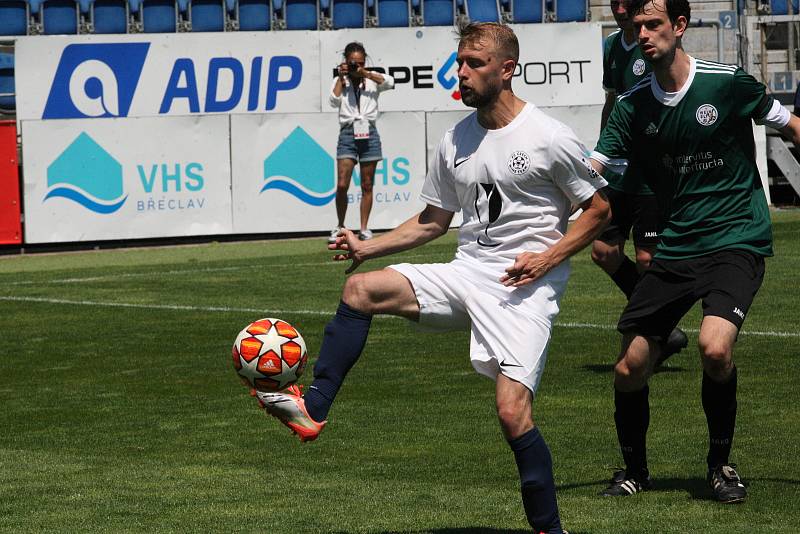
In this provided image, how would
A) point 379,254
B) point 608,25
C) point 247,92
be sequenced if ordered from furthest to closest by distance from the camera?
point 608,25, point 247,92, point 379,254

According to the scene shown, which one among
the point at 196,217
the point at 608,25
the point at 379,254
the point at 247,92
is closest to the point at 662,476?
the point at 379,254

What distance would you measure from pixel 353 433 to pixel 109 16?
1851 cm

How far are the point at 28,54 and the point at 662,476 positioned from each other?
55.2 ft

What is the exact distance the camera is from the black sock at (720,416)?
20.9 feet

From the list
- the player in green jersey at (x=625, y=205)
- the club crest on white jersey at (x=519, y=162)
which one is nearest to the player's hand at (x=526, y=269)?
the club crest on white jersey at (x=519, y=162)

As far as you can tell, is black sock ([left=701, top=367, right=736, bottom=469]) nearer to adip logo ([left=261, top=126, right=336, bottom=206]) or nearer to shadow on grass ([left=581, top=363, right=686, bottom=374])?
shadow on grass ([left=581, top=363, right=686, bottom=374])

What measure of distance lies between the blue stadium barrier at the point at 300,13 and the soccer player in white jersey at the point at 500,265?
20667 millimetres

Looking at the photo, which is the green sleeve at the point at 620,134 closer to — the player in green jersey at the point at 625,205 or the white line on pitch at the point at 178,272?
the player in green jersey at the point at 625,205

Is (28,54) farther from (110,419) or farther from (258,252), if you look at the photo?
(110,419)

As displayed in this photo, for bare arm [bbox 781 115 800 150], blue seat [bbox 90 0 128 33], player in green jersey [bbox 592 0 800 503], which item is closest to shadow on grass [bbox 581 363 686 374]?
player in green jersey [bbox 592 0 800 503]

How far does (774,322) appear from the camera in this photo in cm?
1190

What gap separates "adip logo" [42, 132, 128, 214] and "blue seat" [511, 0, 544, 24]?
9.06m

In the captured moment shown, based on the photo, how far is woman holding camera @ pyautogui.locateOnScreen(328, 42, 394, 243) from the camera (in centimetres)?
1947

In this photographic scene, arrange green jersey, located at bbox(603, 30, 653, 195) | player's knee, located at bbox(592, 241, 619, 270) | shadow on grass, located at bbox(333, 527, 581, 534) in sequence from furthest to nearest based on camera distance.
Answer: player's knee, located at bbox(592, 241, 619, 270) < green jersey, located at bbox(603, 30, 653, 195) < shadow on grass, located at bbox(333, 527, 581, 534)
